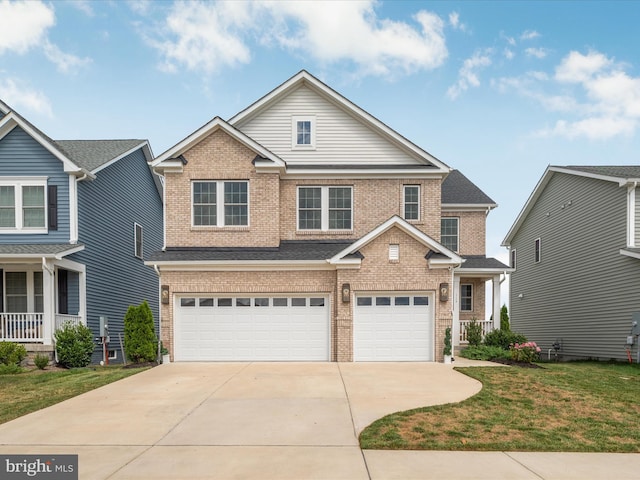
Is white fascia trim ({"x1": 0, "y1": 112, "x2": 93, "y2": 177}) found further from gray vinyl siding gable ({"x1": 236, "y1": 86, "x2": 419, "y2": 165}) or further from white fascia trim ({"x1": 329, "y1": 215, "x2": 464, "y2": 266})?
white fascia trim ({"x1": 329, "y1": 215, "x2": 464, "y2": 266})

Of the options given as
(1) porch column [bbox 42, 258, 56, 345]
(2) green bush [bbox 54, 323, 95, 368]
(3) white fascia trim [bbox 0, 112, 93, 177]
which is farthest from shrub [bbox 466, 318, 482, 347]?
(3) white fascia trim [bbox 0, 112, 93, 177]

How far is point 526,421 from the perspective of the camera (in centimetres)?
838

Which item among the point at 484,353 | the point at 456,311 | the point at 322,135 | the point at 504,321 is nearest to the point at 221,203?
the point at 322,135

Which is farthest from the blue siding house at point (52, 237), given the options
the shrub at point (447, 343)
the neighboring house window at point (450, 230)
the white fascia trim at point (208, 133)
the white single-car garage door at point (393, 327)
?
the neighboring house window at point (450, 230)

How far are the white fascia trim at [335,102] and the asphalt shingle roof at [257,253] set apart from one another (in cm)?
436

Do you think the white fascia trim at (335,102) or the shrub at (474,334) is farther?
the shrub at (474,334)

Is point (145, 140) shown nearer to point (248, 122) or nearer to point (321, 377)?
point (248, 122)

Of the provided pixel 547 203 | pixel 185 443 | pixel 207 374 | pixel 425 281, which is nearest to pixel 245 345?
pixel 207 374

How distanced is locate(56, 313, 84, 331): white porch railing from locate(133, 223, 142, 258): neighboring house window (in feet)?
20.8

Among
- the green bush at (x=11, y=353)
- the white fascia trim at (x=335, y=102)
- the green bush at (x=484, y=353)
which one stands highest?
the white fascia trim at (x=335, y=102)

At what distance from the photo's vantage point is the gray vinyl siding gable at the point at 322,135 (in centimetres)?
1886

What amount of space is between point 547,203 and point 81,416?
73.5 ft

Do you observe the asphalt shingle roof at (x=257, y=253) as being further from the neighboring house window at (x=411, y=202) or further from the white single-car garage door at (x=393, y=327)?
the neighboring house window at (x=411, y=202)

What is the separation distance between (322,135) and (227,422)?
1301 cm
